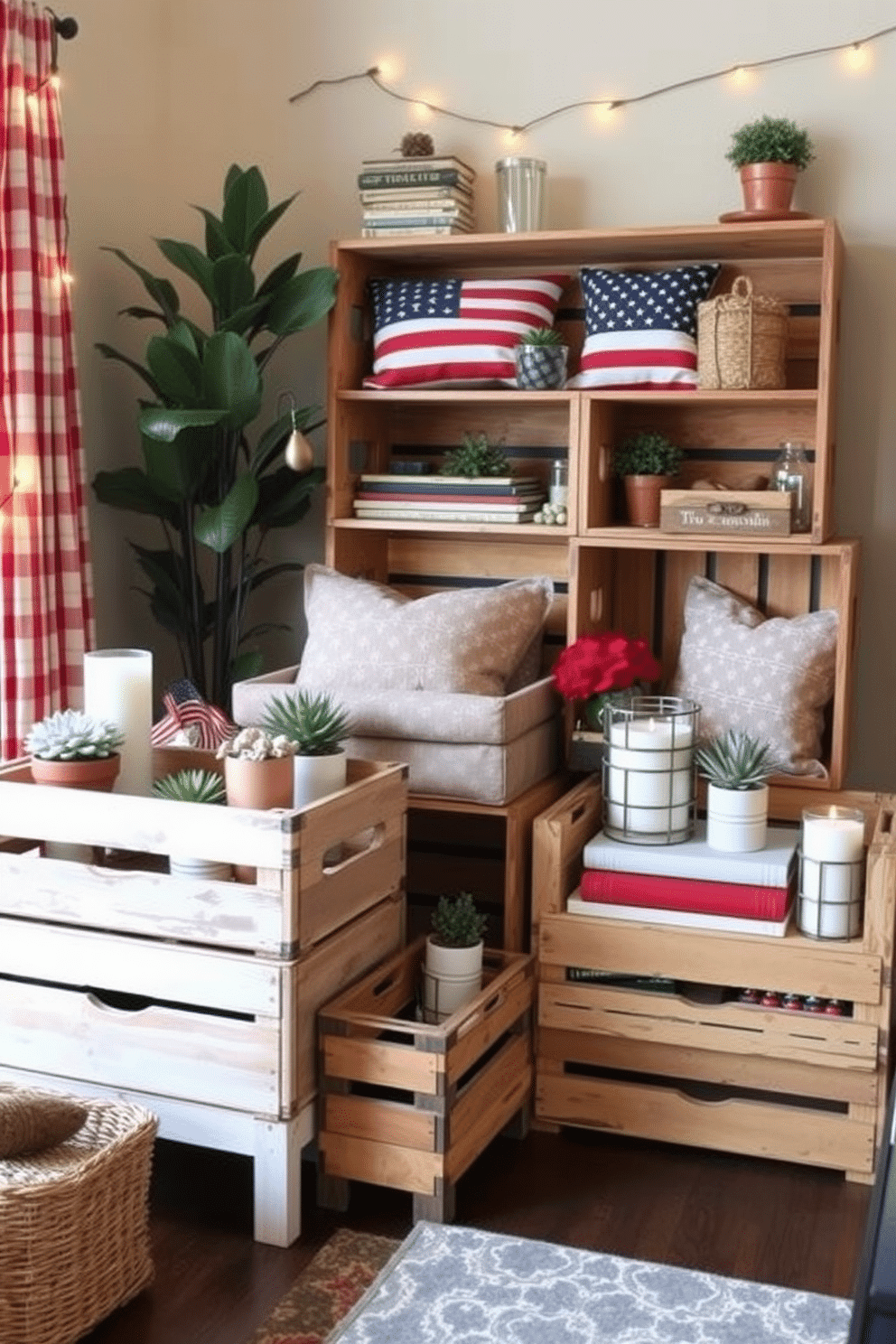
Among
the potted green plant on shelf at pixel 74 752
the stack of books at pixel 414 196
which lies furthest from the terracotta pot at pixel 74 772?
the stack of books at pixel 414 196

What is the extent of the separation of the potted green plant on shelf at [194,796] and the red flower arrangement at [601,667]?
0.69m

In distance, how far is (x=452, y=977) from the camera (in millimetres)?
2738

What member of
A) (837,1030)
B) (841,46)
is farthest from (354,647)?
(841,46)

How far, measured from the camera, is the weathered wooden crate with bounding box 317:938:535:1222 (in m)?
2.45

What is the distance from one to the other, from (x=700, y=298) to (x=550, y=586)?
0.65 m

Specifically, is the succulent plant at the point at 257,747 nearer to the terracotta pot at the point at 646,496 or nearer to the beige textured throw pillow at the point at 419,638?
the beige textured throw pillow at the point at 419,638

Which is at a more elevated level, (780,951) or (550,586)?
(550,586)

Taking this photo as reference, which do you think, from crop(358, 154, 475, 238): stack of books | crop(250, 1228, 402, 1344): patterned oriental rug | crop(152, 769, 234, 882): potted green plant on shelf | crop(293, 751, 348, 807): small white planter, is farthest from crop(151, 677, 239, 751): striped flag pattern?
crop(358, 154, 475, 238): stack of books

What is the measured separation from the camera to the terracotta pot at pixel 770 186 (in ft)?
10.1

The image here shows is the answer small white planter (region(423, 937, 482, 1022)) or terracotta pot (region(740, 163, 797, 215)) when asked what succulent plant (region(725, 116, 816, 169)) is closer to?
terracotta pot (region(740, 163, 797, 215))

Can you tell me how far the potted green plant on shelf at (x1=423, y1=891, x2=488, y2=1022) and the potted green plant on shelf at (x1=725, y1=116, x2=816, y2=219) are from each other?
1.44 metres

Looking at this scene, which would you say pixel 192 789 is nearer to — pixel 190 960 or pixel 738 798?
pixel 190 960

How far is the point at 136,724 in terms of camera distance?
9.11 feet

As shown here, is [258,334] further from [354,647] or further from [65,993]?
[65,993]
